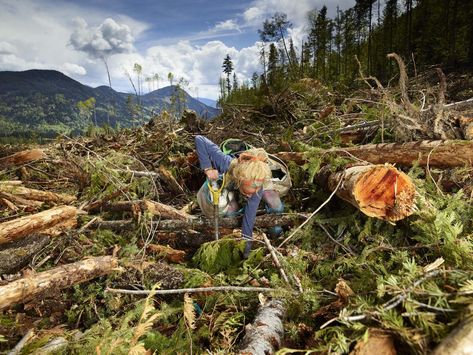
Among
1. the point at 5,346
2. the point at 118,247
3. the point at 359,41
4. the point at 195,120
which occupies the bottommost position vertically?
the point at 5,346

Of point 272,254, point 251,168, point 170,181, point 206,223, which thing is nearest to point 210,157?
point 206,223

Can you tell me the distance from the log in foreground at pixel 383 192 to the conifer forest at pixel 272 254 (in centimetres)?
1

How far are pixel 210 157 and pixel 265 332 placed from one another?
115 inches

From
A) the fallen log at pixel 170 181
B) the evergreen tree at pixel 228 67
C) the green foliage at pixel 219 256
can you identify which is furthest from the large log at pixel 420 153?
the evergreen tree at pixel 228 67

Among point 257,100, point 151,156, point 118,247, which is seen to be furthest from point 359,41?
point 118,247

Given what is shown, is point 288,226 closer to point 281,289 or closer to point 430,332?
point 281,289

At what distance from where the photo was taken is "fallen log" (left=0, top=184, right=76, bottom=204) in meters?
4.85

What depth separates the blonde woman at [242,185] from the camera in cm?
372

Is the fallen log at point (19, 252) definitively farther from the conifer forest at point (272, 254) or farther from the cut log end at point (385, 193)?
the cut log end at point (385, 193)

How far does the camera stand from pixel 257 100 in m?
9.51

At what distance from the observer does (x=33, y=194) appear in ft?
16.3

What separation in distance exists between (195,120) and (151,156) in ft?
5.69

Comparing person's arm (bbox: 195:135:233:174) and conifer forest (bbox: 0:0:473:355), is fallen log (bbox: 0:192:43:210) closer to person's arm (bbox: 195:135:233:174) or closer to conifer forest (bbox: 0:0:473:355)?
conifer forest (bbox: 0:0:473:355)

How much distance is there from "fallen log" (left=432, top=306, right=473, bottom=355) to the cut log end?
6.12 ft
